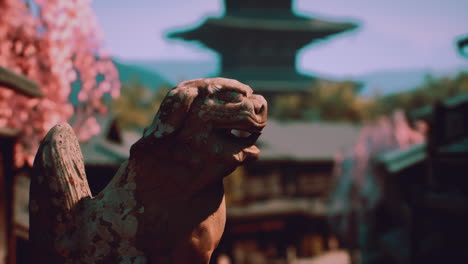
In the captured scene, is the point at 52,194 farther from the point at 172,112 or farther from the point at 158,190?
the point at 172,112

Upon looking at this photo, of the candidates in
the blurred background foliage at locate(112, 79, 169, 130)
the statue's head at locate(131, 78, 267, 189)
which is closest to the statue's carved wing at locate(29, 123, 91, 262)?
the statue's head at locate(131, 78, 267, 189)

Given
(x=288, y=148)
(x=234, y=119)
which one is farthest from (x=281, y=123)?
(x=234, y=119)

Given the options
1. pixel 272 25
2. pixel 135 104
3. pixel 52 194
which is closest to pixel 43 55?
pixel 52 194

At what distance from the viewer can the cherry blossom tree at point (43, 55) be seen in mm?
8461

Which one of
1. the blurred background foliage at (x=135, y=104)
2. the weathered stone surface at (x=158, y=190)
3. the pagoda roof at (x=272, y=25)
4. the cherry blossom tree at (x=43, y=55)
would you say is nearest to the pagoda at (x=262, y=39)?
the pagoda roof at (x=272, y=25)

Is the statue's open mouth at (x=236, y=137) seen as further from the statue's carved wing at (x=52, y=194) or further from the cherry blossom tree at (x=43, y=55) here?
the cherry blossom tree at (x=43, y=55)

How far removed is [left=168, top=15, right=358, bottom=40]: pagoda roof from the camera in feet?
86.6

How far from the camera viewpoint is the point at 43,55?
927 cm

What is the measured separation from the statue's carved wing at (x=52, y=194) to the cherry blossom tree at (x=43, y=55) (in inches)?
215

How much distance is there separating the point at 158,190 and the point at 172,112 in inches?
18.6

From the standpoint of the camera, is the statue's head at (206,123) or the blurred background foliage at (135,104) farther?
the blurred background foliage at (135,104)

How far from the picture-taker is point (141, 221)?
2623 millimetres

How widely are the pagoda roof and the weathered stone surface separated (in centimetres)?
2426

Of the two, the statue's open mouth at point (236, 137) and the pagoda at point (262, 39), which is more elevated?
the statue's open mouth at point (236, 137)
